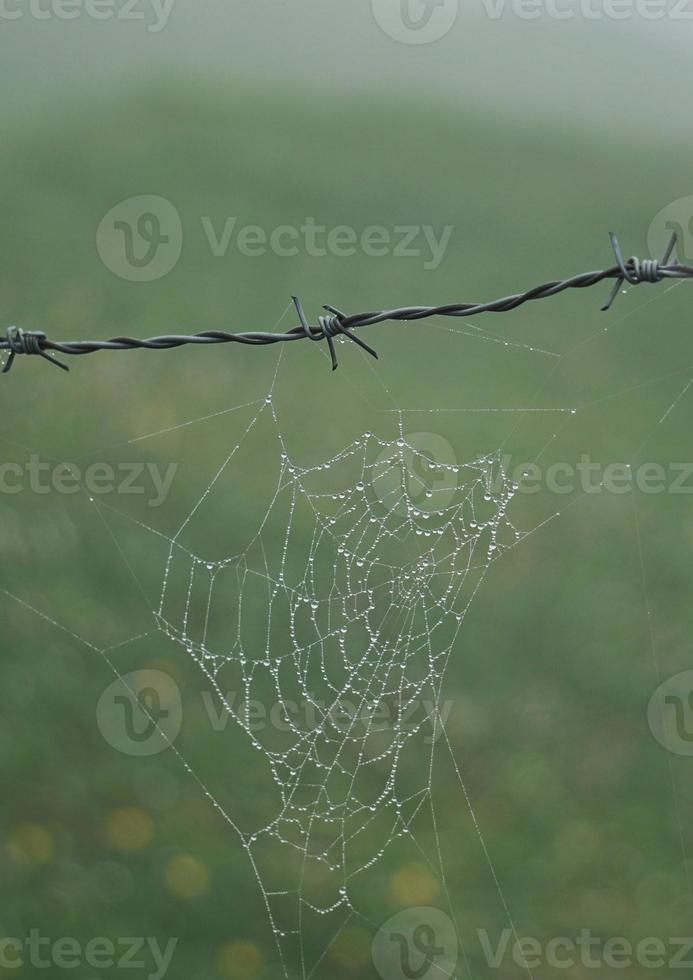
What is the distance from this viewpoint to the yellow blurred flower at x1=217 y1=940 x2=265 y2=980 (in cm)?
431

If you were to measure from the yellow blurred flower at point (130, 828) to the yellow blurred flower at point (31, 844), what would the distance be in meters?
0.30

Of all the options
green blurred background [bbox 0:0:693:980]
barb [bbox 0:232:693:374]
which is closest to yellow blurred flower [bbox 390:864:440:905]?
green blurred background [bbox 0:0:693:980]

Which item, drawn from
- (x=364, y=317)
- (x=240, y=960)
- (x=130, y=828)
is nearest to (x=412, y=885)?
(x=240, y=960)

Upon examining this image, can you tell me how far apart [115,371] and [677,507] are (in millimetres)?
2546

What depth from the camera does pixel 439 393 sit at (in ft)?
14.6

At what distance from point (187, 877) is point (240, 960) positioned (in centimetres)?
40

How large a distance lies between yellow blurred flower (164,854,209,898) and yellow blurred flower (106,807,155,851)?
0.52 ft

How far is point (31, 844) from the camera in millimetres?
4547

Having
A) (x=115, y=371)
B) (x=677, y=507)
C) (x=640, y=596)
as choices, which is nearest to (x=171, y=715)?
(x=115, y=371)

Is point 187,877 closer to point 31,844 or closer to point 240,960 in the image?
point 240,960

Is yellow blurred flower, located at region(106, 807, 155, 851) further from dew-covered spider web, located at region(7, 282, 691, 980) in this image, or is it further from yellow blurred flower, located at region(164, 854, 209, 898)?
dew-covered spider web, located at region(7, 282, 691, 980)

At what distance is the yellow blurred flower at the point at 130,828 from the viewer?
4.44 metres

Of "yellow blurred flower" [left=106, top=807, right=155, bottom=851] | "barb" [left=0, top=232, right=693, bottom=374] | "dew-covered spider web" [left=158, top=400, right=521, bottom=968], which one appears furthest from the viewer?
"yellow blurred flower" [left=106, top=807, right=155, bottom=851]

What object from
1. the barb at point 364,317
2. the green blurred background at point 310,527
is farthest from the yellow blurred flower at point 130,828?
the barb at point 364,317
